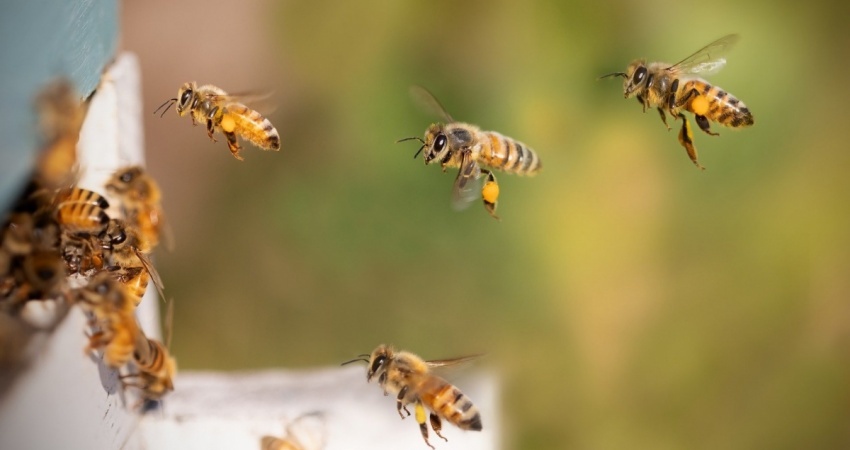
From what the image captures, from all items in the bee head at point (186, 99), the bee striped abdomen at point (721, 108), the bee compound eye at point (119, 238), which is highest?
the bee striped abdomen at point (721, 108)

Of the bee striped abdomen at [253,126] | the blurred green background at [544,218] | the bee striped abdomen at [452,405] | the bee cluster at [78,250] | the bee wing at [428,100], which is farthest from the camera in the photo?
the blurred green background at [544,218]

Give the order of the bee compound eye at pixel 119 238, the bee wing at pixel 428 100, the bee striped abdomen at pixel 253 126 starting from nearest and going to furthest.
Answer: the bee compound eye at pixel 119 238
the bee striped abdomen at pixel 253 126
the bee wing at pixel 428 100

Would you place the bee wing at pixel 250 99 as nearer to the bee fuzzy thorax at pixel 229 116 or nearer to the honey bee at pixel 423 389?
the bee fuzzy thorax at pixel 229 116

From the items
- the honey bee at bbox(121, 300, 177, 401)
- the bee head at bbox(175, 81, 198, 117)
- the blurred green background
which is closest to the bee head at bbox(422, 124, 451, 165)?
the bee head at bbox(175, 81, 198, 117)

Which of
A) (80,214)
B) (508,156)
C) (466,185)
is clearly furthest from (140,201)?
(508,156)

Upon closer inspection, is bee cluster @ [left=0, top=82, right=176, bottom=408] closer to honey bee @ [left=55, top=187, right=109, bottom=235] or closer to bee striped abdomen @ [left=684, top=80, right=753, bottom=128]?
honey bee @ [left=55, top=187, right=109, bottom=235]

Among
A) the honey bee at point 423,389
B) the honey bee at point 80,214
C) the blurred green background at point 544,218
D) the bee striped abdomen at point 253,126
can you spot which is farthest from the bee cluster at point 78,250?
the blurred green background at point 544,218

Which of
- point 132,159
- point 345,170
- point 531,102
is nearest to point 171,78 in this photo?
point 345,170

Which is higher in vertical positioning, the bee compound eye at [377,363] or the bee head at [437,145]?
the bee head at [437,145]
